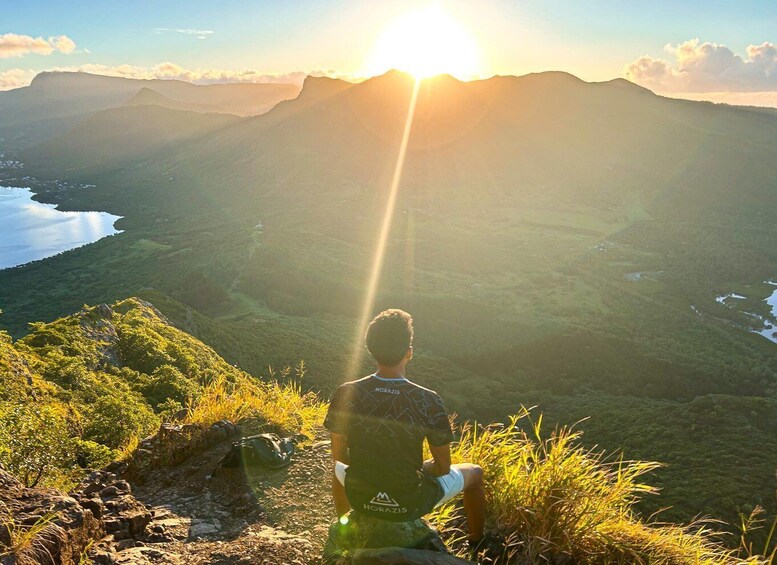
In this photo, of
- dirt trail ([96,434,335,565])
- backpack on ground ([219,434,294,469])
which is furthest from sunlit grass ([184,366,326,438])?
backpack on ground ([219,434,294,469])

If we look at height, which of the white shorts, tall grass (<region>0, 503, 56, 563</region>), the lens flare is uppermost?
tall grass (<region>0, 503, 56, 563</region>)

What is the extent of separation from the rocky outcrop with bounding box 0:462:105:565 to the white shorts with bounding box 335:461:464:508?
1.70m

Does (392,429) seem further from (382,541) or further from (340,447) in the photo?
(382,541)

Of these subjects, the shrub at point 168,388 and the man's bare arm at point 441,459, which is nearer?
the man's bare arm at point 441,459

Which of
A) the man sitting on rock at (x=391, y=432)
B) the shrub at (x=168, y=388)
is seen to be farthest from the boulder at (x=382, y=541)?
the shrub at (x=168, y=388)

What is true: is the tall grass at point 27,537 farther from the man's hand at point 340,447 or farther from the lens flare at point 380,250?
the lens flare at point 380,250

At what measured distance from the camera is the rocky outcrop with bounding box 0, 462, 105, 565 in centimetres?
281

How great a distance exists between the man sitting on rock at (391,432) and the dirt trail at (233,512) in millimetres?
748

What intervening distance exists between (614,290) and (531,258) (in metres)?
23.4

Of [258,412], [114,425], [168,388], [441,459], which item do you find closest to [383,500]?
[441,459]

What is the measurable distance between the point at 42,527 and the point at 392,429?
2.16m

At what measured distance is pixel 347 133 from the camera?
195 meters

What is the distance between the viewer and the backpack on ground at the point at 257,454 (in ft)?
16.5

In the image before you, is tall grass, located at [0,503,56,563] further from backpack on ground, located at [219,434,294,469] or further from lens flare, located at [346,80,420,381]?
lens flare, located at [346,80,420,381]
